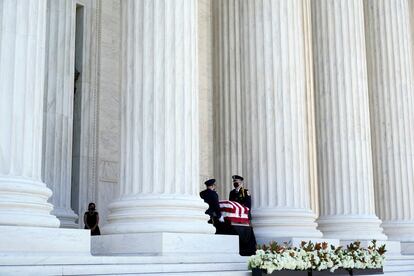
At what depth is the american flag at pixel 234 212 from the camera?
119ft

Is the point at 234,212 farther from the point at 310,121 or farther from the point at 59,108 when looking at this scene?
the point at 310,121

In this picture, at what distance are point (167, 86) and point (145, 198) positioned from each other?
209 inches

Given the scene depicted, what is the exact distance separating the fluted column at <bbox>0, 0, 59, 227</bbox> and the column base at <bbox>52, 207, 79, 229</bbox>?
12.9 metres

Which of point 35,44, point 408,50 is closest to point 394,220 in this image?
point 408,50

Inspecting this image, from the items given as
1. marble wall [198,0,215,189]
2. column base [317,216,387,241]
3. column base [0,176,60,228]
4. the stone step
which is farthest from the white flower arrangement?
marble wall [198,0,215,189]

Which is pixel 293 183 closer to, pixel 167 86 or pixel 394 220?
pixel 167 86

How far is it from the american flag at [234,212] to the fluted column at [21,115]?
513 inches

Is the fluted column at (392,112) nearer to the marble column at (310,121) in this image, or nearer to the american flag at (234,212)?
the marble column at (310,121)

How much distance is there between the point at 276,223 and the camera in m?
38.8

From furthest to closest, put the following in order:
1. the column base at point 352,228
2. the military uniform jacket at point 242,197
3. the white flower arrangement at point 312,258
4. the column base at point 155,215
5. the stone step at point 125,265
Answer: the column base at point 352,228, the military uniform jacket at point 242,197, the white flower arrangement at point 312,258, the column base at point 155,215, the stone step at point 125,265

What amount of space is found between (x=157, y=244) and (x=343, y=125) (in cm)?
2308

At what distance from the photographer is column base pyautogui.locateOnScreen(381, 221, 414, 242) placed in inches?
2141

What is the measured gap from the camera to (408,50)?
58.7 meters

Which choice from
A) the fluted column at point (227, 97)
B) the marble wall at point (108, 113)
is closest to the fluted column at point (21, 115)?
the marble wall at point (108, 113)
